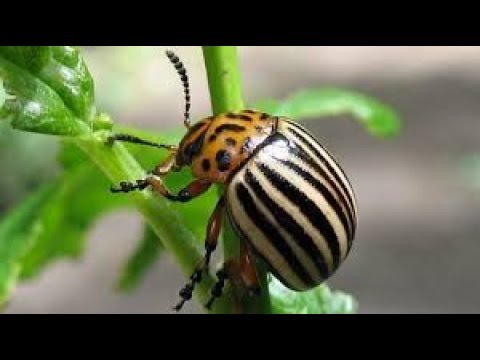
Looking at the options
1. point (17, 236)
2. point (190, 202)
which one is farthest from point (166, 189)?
point (17, 236)

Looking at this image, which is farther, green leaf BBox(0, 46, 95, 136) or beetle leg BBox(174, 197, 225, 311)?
beetle leg BBox(174, 197, 225, 311)

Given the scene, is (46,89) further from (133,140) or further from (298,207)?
(298,207)

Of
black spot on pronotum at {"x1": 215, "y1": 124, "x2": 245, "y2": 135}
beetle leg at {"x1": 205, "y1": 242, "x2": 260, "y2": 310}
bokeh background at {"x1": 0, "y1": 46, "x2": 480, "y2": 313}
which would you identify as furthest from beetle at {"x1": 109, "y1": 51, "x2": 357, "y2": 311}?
bokeh background at {"x1": 0, "y1": 46, "x2": 480, "y2": 313}

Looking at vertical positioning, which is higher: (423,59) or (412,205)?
(423,59)

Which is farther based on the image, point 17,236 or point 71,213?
point 71,213

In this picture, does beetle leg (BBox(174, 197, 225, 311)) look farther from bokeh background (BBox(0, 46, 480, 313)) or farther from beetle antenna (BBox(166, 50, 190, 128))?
bokeh background (BBox(0, 46, 480, 313))

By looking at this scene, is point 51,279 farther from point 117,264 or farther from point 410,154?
point 410,154

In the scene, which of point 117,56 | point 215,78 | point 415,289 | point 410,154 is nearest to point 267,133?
point 215,78
